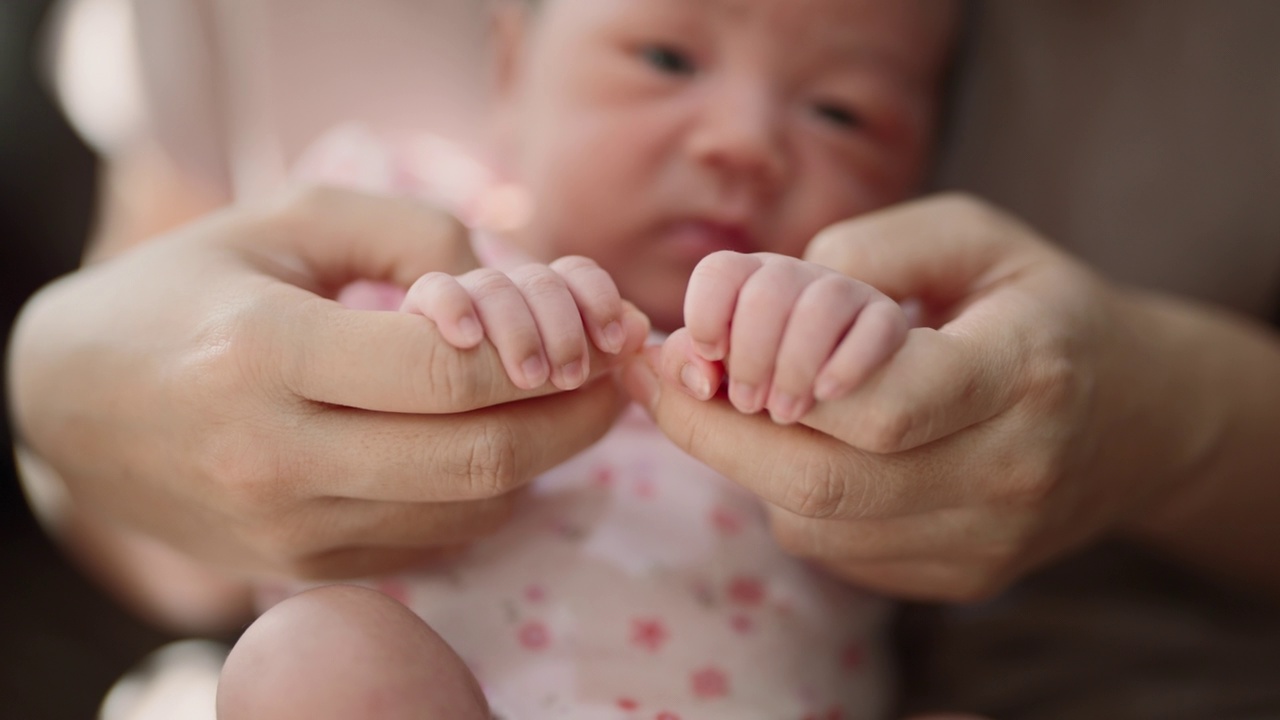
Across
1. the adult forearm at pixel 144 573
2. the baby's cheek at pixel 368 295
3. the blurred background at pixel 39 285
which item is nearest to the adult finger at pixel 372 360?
the baby's cheek at pixel 368 295

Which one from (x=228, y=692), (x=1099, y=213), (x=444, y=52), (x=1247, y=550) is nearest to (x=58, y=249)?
(x=444, y=52)

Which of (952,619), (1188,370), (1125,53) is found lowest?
(952,619)

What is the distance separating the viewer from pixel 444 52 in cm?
148

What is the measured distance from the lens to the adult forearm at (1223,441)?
883mm

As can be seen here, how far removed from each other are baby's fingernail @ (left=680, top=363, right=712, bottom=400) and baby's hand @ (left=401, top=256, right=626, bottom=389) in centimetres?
5

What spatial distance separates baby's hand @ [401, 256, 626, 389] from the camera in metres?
0.58

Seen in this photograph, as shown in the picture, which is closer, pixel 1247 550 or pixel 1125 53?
pixel 1247 550

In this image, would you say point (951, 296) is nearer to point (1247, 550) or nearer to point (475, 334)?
point (475, 334)

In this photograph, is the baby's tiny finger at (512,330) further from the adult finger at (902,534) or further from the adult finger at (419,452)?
the adult finger at (902,534)

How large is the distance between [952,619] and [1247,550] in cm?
32

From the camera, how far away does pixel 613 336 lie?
2.00ft

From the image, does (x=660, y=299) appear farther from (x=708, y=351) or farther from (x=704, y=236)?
(x=708, y=351)

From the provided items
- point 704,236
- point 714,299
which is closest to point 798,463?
point 714,299

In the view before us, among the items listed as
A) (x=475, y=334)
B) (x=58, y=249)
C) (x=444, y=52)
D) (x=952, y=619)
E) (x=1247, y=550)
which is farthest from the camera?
(x=444, y=52)
